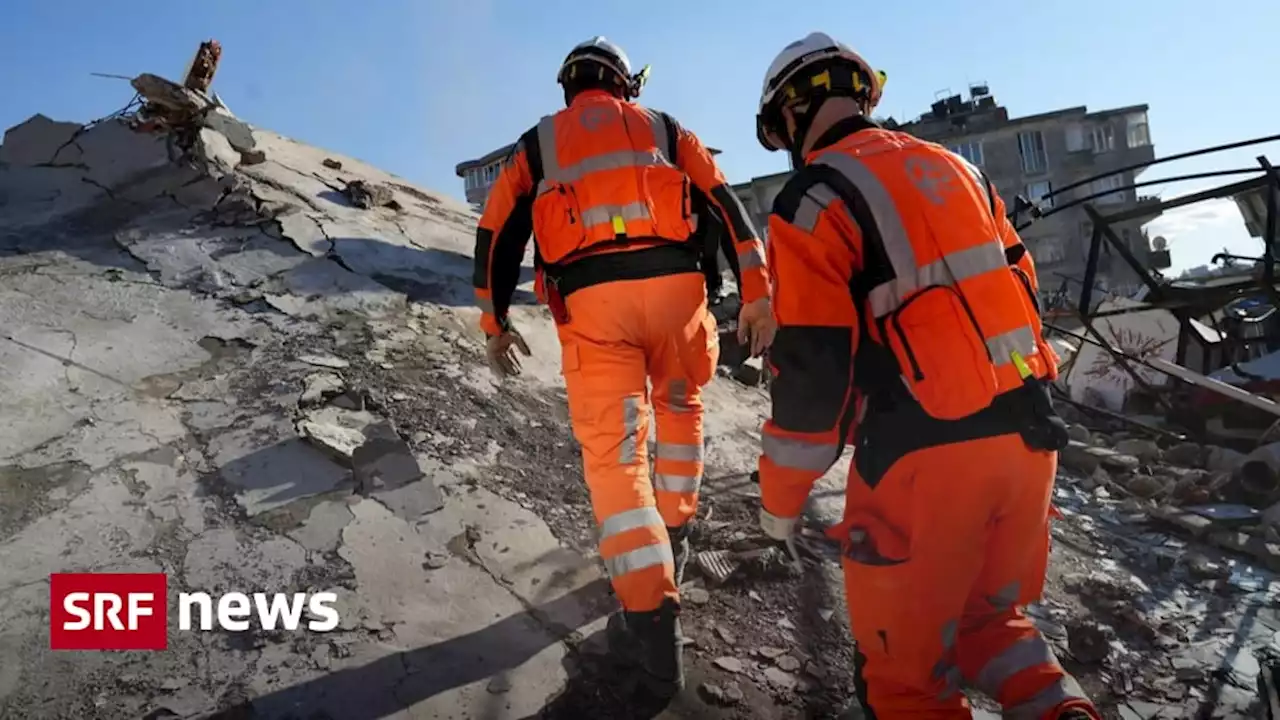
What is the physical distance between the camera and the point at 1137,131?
34938 millimetres

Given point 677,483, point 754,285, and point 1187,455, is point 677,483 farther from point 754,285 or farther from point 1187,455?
point 1187,455

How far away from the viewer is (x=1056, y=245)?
109 ft

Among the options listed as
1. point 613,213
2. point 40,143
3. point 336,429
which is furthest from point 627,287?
point 40,143

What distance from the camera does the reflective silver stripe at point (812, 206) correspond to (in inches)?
70.8

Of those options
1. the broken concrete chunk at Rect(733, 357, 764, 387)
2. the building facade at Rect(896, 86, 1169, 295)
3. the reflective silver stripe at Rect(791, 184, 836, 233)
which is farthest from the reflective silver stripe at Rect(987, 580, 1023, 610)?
the building facade at Rect(896, 86, 1169, 295)

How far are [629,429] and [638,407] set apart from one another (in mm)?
83

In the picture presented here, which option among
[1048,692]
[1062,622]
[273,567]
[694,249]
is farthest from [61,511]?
[1062,622]

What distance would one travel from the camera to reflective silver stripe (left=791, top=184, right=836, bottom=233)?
70.8 inches

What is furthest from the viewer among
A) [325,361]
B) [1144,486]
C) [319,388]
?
[1144,486]

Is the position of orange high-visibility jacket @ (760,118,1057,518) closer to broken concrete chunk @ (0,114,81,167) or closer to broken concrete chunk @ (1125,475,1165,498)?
broken concrete chunk @ (1125,475,1165,498)

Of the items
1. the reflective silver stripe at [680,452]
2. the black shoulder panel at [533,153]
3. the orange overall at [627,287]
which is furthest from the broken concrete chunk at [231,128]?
the reflective silver stripe at [680,452]

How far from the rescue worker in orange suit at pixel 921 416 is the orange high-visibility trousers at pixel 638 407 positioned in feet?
1.80

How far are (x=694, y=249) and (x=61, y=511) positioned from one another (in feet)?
7.39

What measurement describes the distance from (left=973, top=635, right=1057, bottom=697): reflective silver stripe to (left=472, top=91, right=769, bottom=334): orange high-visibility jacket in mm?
1301
